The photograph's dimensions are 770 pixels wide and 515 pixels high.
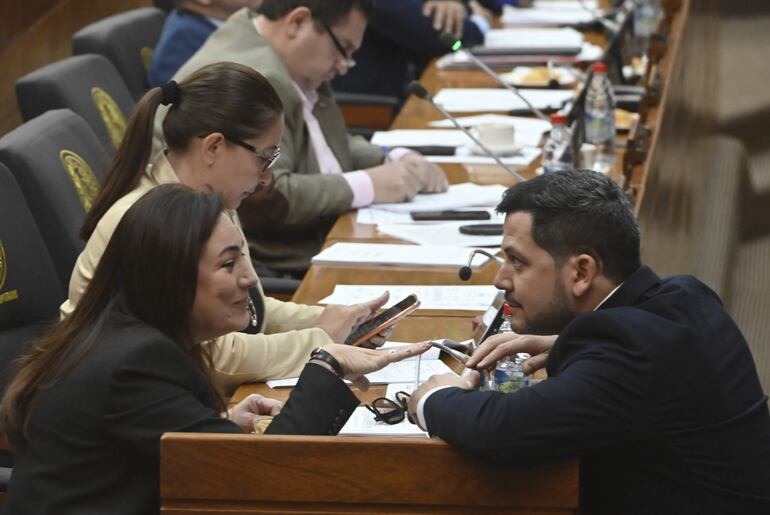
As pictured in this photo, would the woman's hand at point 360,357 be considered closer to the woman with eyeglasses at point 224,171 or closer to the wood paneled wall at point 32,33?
the woman with eyeglasses at point 224,171

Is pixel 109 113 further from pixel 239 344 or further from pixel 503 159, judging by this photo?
pixel 239 344

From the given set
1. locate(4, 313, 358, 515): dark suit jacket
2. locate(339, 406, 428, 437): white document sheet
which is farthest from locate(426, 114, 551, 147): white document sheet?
locate(4, 313, 358, 515): dark suit jacket

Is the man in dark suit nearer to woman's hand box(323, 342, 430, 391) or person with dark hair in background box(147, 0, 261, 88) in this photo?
woman's hand box(323, 342, 430, 391)

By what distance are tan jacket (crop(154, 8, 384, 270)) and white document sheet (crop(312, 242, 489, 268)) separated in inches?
10.6

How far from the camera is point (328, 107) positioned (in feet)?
11.6

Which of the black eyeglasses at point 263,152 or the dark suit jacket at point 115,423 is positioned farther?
the black eyeglasses at point 263,152

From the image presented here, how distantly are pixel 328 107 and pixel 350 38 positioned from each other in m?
0.30

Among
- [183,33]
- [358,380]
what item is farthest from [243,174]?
[183,33]

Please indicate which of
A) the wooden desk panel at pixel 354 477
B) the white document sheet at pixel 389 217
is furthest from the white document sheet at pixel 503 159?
the wooden desk panel at pixel 354 477

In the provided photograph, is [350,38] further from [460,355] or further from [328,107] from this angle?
[460,355]

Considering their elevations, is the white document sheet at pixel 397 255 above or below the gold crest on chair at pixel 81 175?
below

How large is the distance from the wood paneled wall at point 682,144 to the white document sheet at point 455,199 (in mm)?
382

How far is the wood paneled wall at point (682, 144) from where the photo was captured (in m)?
3.38

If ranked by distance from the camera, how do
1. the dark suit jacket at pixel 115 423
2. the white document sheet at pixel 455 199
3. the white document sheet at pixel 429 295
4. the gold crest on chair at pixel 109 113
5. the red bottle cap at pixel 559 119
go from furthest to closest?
the gold crest on chair at pixel 109 113 < the red bottle cap at pixel 559 119 < the white document sheet at pixel 455 199 < the white document sheet at pixel 429 295 < the dark suit jacket at pixel 115 423
